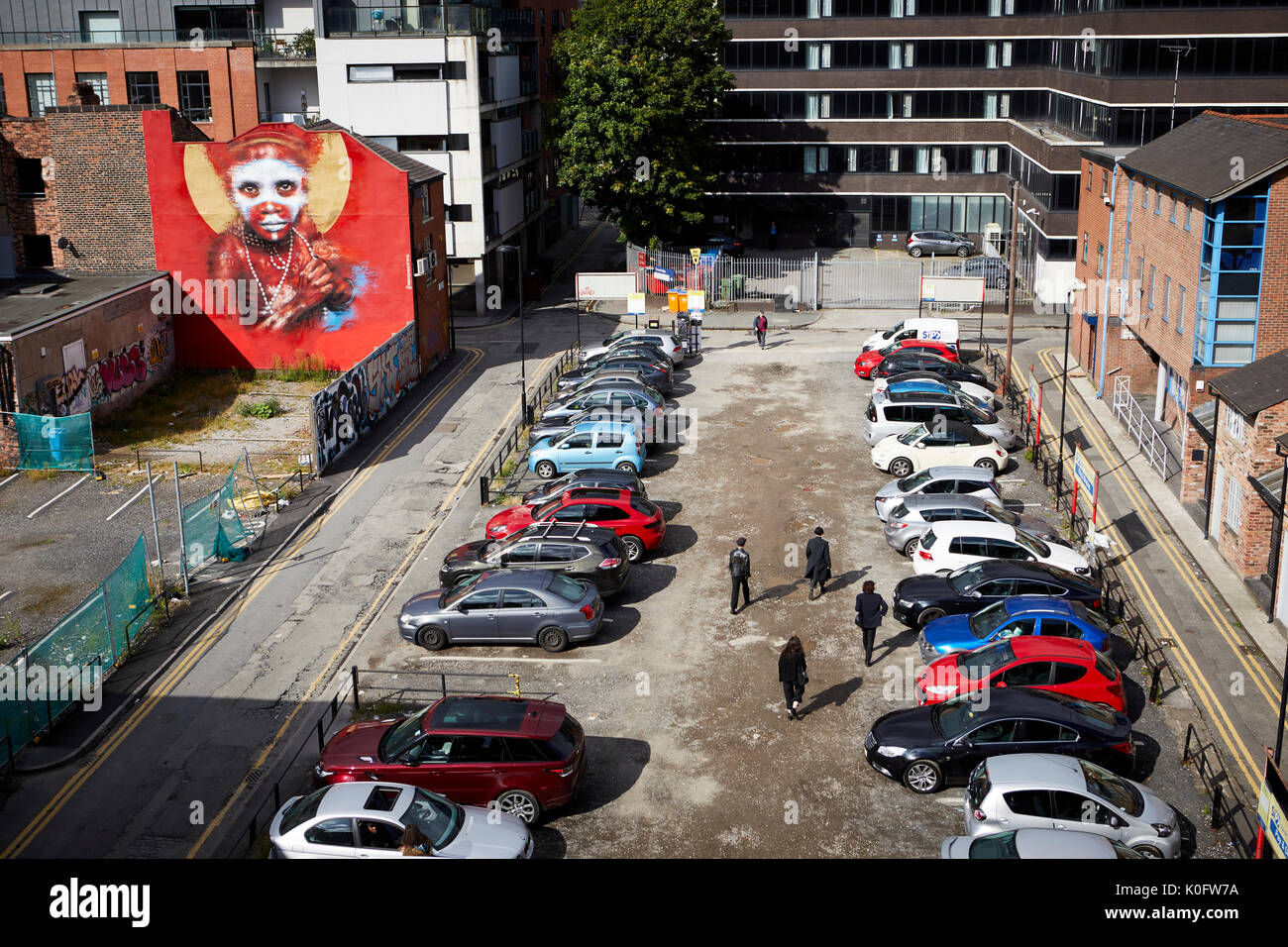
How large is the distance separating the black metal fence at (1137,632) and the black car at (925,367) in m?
1.76

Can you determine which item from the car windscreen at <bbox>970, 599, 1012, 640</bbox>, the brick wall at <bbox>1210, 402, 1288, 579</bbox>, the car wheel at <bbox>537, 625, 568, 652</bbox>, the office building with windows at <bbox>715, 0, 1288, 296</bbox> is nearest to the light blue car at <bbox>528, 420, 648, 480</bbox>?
the car wheel at <bbox>537, 625, 568, 652</bbox>

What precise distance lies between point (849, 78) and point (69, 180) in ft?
137

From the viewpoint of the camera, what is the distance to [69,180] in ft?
153

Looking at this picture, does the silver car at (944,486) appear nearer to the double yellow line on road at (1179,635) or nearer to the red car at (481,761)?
the double yellow line on road at (1179,635)

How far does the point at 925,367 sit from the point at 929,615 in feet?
60.1

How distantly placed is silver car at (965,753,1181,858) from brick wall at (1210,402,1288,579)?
10817 mm

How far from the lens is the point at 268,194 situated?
43.7 m

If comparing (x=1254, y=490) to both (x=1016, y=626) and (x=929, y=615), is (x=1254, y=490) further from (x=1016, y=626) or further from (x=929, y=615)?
(x=929, y=615)

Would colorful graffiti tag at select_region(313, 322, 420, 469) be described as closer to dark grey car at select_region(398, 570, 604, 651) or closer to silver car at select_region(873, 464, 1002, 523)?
dark grey car at select_region(398, 570, 604, 651)

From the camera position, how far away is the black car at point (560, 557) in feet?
81.0
